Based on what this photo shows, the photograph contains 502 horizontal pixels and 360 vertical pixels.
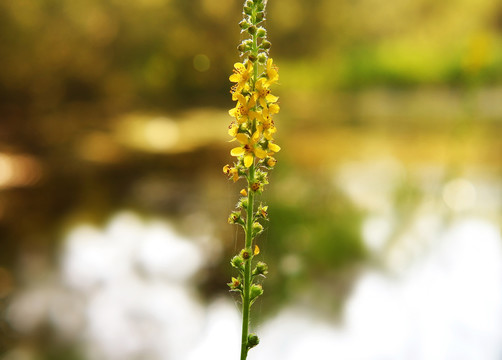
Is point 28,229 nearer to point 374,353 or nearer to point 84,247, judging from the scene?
point 84,247

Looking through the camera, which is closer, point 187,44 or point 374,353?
point 374,353

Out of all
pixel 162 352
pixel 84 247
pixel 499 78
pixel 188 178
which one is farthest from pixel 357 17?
pixel 162 352

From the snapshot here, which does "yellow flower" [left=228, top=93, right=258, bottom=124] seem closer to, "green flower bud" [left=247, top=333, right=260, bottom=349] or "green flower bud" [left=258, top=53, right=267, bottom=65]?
"green flower bud" [left=258, top=53, right=267, bottom=65]

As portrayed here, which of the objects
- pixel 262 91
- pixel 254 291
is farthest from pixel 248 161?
pixel 254 291

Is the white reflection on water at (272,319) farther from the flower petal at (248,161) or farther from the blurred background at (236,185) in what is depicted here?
the flower petal at (248,161)

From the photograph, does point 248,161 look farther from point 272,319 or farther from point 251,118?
Answer: point 272,319

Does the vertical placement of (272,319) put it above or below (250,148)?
below
